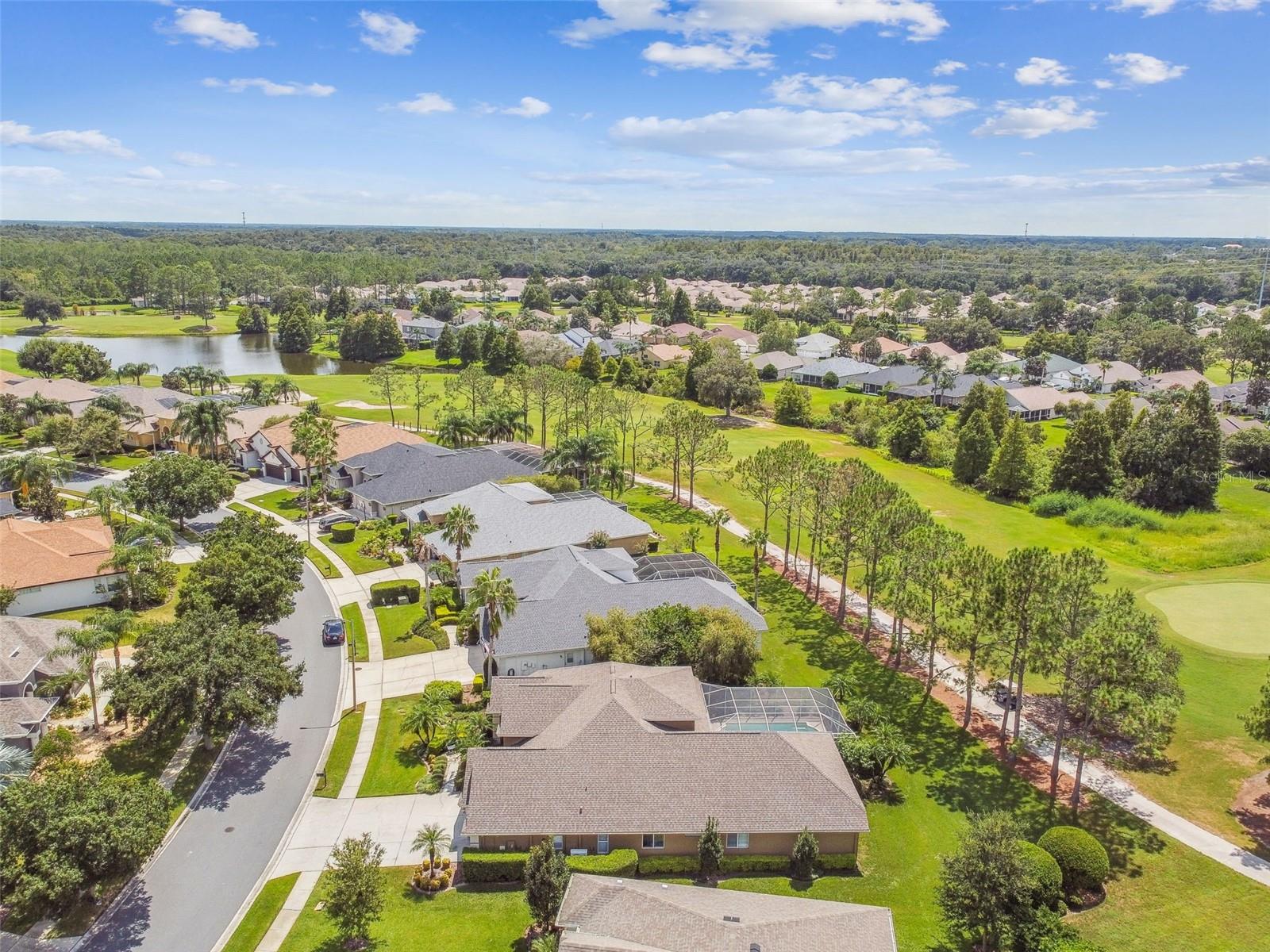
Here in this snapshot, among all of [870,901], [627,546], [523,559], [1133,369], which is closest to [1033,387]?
[1133,369]

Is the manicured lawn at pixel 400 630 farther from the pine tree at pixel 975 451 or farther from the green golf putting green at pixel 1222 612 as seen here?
the pine tree at pixel 975 451

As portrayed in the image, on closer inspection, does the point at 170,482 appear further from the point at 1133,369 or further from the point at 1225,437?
the point at 1133,369

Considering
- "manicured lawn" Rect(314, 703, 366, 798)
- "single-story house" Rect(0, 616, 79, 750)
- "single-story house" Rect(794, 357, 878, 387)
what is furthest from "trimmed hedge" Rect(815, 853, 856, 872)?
"single-story house" Rect(794, 357, 878, 387)

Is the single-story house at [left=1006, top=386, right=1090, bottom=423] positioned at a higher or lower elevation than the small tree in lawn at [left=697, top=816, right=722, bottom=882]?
higher

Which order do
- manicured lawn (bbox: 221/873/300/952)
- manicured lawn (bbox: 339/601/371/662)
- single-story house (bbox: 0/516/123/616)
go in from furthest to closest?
single-story house (bbox: 0/516/123/616) → manicured lawn (bbox: 339/601/371/662) → manicured lawn (bbox: 221/873/300/952)

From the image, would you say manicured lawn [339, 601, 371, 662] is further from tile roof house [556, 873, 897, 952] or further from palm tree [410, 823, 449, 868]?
tile roof house [556, 873, 897, 952]

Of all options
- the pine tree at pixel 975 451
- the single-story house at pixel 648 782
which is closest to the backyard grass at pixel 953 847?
the single-story house at pixel 648 782
